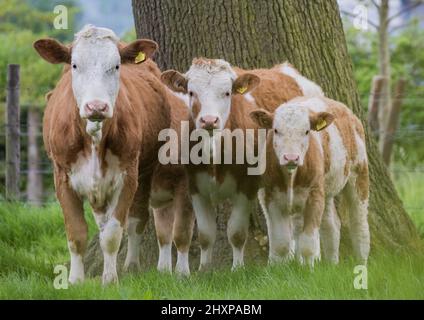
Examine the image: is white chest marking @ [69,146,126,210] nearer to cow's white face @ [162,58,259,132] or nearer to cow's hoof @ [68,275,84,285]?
cow's hoof @ [68,275,84,285]

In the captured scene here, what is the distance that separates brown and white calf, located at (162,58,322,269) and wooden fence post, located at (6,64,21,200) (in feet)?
14.4

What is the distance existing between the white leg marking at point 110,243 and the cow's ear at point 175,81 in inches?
47.1

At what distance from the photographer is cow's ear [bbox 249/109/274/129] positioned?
24.6 ft

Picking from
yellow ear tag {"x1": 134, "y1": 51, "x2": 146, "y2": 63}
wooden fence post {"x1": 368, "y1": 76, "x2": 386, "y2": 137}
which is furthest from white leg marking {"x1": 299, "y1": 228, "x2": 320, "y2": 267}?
wooden fence post {"x1": 368, "y1": 76, "x2": 386, "y2": 137}

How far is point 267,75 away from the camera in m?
8.27

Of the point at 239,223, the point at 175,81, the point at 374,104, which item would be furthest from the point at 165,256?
the point at 374,104

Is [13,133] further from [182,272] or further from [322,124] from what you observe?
[322,124]

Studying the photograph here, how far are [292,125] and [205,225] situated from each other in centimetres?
110

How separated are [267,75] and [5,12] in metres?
18.8

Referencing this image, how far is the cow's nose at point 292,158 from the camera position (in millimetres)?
7068

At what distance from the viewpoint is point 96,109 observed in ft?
21.1
